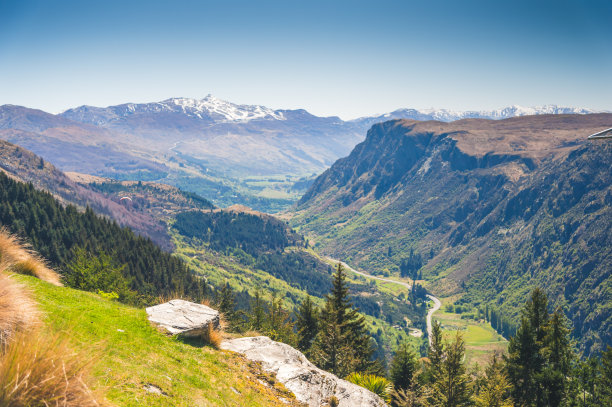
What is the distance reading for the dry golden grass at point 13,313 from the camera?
11.6 metres

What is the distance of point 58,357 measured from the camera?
887 centimetres

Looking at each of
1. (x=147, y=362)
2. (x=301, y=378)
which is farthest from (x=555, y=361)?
(x=147, y=362)

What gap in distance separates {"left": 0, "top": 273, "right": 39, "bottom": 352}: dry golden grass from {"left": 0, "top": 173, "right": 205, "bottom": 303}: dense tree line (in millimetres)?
94807

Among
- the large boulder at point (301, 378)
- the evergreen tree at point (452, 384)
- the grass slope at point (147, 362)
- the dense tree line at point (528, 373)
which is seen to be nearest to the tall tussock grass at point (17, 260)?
the grass slope at point (147, 362)

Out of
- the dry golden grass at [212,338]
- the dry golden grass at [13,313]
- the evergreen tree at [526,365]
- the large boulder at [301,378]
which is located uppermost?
the dry golden grass at [13,313]

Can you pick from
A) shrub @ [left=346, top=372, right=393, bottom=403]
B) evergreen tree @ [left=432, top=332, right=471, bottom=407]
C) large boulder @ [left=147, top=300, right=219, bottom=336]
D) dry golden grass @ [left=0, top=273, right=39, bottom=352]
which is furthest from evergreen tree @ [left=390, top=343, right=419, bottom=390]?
dry golden grass @ [left=0, top=273, right=39, bottom=352]

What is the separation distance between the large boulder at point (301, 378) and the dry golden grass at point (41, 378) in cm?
1707

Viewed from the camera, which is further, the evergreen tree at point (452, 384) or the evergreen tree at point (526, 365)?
the evergreen tree at point (526, 365)

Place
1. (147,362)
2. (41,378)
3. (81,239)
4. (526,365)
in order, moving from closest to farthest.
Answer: (41,378)
(147,362)
(526,365)
(81,239)

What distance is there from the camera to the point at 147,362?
17750 millimetres

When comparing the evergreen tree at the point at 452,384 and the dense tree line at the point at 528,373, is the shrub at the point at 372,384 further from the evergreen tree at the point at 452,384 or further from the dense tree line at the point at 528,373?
the evergreen tree at the point at 452,384

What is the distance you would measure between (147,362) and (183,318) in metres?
6.53

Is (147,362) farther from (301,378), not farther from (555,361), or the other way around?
(555,361)

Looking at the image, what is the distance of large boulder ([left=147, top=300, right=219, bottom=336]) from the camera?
23.1m
